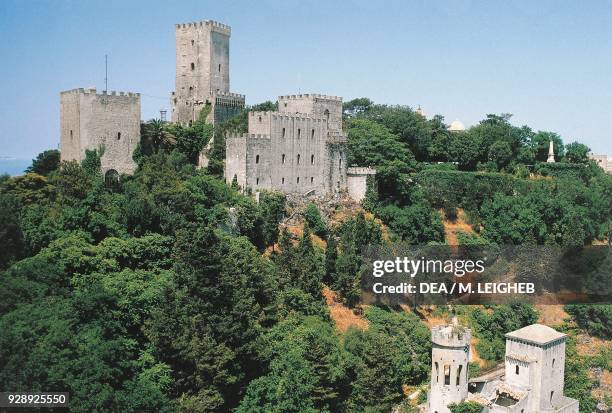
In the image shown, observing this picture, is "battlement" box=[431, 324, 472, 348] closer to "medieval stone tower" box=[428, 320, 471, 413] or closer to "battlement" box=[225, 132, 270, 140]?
"medieval stone tower" box=[428, 320, 471, 413]

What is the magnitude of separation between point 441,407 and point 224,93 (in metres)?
26.6

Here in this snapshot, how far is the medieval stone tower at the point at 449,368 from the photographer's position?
33.3 meters

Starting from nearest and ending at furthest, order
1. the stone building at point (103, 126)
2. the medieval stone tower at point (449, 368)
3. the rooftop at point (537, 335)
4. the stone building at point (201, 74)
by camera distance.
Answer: the medieval stone tower at point (449, 368)
the rooftop at point (537, 335)
the stone building at point (103, 126)
the stone building at point (201, 74)

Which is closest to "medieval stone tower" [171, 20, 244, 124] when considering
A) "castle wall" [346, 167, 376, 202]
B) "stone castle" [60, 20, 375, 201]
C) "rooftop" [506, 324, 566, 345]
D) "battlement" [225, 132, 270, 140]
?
"stone castle" [60, 20, 375, 201]

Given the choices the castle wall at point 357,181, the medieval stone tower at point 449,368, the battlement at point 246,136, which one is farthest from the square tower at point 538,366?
the battlement at point 246,136

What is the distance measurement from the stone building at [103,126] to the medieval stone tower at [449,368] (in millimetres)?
19751

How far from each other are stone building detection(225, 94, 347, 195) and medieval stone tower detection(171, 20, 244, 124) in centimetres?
418

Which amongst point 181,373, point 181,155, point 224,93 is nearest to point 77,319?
point 181,373

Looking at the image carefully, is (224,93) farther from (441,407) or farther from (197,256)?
(441,407)

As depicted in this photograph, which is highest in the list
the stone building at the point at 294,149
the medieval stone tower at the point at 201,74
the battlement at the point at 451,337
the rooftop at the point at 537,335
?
the medieval stone tower at the point at 201,74

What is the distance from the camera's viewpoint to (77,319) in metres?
27.2

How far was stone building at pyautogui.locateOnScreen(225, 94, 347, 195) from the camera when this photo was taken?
43.4m

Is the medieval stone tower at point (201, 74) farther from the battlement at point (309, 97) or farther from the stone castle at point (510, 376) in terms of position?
the stone castle at point (510, 376)

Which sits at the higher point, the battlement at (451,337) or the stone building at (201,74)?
the stone building at (201,74)
